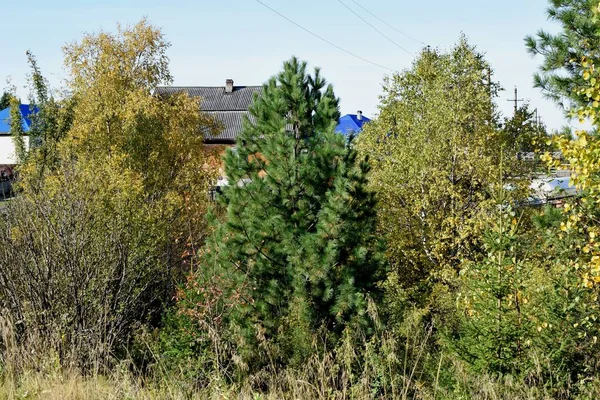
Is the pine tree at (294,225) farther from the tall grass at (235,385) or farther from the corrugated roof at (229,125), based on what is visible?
the corrugated roof at (229,125)

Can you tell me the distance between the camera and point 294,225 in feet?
35.4

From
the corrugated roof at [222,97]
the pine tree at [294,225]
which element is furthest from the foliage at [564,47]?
the corrugated roof at [222,97]

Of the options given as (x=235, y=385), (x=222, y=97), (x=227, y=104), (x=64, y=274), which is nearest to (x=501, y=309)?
(x=235, y=385)

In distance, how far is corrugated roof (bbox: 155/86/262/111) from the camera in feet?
187

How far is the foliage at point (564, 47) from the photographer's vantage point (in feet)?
42.3

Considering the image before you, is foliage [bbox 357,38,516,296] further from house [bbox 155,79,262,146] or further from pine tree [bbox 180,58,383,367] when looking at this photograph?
house [bbox 155,79,262,146]

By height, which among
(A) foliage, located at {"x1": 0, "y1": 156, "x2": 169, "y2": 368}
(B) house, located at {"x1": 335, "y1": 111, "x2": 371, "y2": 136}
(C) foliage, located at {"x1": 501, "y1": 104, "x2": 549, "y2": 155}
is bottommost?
(A) foliage, located at {"x1": 0, "y1": 156, "x2": 169, "y2": 368}

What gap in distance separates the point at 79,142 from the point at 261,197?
18.0 metres

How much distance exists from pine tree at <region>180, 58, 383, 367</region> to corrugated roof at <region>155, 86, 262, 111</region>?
149 ft

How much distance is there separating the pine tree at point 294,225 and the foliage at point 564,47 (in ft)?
13.9

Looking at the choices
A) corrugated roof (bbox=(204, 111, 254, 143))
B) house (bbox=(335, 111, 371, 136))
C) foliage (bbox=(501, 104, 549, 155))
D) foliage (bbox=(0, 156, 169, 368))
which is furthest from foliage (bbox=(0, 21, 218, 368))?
house (bbox=(335, 111, 371, 136))

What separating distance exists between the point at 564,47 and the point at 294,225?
5.89 m

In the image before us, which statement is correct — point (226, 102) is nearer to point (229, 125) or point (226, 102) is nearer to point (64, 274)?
point (229, 125)

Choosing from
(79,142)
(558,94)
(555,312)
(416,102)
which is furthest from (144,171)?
(555,312)
